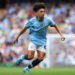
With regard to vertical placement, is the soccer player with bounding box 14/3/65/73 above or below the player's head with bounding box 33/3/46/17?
below

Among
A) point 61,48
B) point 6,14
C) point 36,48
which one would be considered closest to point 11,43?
point 6,14

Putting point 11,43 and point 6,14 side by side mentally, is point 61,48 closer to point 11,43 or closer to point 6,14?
point 11,43

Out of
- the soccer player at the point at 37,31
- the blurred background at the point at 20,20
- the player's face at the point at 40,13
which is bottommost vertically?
the soccer player at the point at 37,31

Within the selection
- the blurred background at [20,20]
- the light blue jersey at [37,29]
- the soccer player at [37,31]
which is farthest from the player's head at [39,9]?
the blurred background at [20,20]

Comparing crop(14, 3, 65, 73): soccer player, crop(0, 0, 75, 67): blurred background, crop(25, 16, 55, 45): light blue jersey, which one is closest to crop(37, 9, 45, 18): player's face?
crop(14, 3, 65, 73): soccer player

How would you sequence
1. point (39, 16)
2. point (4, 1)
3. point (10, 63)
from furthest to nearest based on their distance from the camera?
point (4, 1)
point (10, 63)
point (39, 16)

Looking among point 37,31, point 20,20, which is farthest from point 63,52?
point 37,31

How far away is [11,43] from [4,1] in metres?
3.41

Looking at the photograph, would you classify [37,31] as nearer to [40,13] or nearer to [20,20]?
[40,13]

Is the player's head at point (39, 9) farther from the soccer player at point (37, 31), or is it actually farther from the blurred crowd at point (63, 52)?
the blurred crowd at point (63, 52)

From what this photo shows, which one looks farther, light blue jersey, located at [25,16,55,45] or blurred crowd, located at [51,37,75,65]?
blurred crowd, located at [51,37,75,65]

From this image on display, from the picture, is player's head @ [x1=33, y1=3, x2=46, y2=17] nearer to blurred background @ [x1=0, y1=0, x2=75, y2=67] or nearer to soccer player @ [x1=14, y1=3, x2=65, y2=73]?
soccer player @ [x1=14, y1=3, x2=65, y2=73]

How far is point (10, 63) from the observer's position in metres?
19.1

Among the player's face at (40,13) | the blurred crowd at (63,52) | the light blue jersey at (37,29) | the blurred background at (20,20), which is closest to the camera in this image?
the player's face at (40,13)
